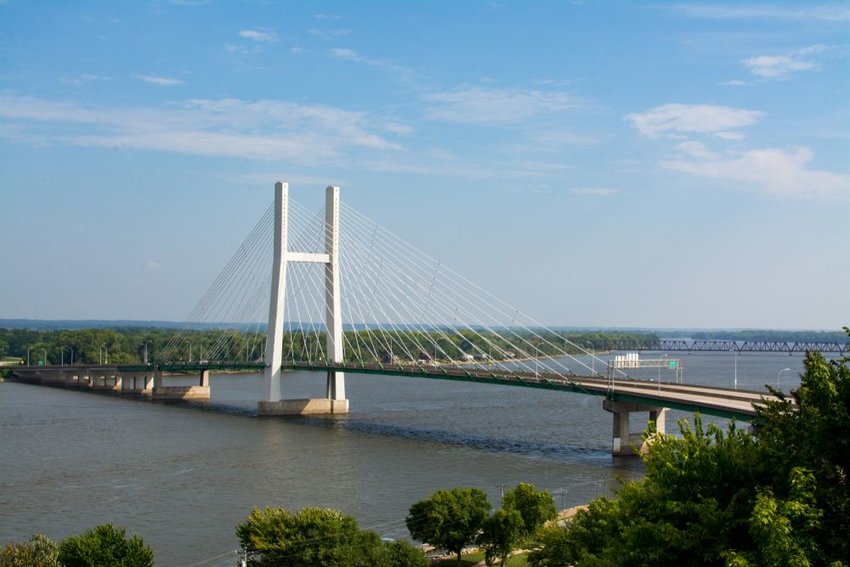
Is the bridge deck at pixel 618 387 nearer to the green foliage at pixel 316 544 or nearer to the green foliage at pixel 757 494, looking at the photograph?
the green foliage at pixel 316 544

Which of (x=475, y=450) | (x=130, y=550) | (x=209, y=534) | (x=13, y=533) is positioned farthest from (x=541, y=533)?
(x=475, y=450)

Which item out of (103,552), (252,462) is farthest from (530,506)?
(252,462)

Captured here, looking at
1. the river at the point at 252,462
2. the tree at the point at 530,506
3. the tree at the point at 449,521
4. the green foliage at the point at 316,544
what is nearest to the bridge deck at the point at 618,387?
the river at the point at 252,462

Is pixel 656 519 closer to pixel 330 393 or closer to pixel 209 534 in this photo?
pixel 209 534

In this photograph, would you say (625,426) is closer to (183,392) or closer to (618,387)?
(618,387)

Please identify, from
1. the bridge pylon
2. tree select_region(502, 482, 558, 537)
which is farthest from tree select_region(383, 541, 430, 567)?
the bridge pylon

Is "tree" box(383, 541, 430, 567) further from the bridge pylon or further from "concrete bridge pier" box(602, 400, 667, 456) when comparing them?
the bridge pylon
